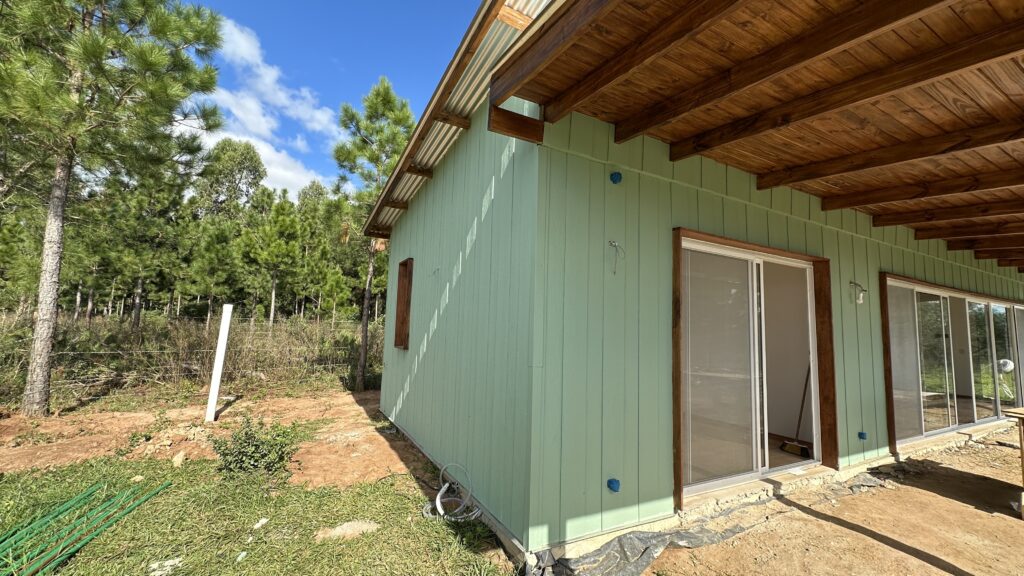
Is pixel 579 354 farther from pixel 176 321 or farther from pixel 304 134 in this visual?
pixel 304 134

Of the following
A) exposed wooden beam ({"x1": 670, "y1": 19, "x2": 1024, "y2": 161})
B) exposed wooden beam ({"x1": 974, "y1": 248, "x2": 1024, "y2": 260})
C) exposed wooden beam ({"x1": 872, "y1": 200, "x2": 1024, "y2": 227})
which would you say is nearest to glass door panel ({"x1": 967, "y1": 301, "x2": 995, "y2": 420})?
exposed wooden beam ({"x1": 974, "y1": 248, "x2": 1024, "y2": 260})

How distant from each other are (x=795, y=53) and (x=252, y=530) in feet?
13.4

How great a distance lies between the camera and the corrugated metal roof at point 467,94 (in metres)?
2.45

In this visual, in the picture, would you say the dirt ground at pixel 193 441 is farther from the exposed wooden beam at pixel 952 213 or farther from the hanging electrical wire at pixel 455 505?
the exposed wooden beam at pixel 952 213

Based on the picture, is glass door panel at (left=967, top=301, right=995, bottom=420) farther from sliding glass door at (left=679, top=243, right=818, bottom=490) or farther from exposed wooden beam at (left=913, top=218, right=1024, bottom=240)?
sliding glass door at (left=679, top=243, right=818, bottom=490)

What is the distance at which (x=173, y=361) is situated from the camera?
7.46m

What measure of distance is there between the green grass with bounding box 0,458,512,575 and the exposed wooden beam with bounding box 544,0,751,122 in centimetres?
263

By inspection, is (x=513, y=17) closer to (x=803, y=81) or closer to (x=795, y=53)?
(x=795, y=53)

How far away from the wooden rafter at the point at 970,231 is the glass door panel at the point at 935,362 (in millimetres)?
739

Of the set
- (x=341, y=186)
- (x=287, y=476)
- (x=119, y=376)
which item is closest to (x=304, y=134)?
(x=341, y=186)

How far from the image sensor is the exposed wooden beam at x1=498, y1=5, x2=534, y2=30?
234 cm

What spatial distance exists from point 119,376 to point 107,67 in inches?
203

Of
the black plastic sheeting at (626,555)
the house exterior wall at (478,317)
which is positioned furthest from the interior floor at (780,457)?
the house exterior wall at (478,317)

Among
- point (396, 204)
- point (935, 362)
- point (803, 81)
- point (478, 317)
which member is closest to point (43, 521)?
point (478, 317)
